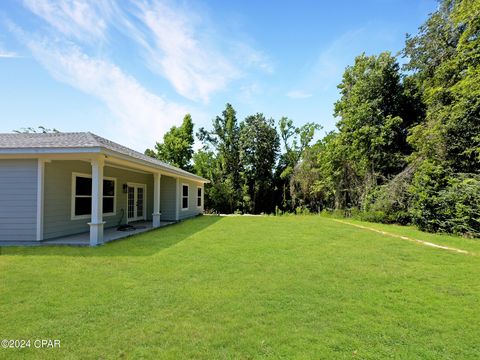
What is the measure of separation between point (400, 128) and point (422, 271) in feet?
41.3

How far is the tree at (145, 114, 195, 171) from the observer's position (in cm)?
2571

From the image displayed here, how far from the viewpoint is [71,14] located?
780 centimetres

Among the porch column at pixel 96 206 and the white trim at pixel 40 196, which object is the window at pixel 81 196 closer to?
the white trim at pixel 40 196

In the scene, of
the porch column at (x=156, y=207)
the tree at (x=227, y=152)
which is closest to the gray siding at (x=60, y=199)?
the porch column at (x=156, y=207)

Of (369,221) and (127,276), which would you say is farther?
(369,221)

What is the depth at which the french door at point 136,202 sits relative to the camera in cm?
1153

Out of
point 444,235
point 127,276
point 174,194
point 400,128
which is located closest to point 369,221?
point 444,235

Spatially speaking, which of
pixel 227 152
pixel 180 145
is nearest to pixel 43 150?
pixel 227 152

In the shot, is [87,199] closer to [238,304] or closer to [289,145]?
[238,304]

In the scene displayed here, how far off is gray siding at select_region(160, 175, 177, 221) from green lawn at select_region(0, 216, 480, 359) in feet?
24.2

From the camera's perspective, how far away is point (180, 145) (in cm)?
2559

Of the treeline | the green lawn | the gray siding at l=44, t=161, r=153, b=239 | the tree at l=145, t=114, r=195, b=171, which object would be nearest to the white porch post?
the gray siding at l=44, t=161, r=153, b=239

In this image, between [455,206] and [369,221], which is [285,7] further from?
[369,221]

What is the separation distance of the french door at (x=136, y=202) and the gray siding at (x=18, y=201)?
14.8ft
